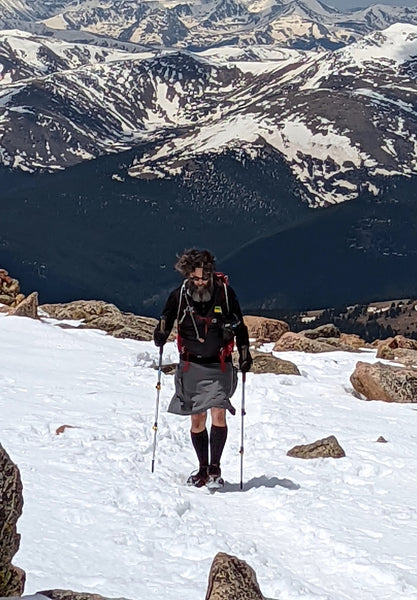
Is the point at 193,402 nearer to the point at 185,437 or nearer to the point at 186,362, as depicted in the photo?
the point at 186,362

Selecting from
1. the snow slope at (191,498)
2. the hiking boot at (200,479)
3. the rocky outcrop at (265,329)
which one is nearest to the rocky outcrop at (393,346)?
the rocky outcrop at (265,329)

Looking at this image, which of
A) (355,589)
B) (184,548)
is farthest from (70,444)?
(355,589)

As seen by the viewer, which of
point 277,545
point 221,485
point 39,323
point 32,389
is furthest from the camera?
point 39,323

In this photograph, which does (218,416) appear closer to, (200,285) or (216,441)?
(216,441)

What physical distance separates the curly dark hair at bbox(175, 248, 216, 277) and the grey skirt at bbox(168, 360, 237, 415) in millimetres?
1526

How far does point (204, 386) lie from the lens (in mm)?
11586

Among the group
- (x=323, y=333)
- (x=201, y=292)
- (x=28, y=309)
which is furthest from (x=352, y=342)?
(x=201, y=292)

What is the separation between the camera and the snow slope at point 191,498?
27.8 feet

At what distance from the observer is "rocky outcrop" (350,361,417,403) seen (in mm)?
21844

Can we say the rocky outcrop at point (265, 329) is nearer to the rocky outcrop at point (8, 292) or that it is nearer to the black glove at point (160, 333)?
the rocky outcrop at point (8, 292)

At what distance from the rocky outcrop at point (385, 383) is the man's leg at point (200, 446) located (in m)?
11.3

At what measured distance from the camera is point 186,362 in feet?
38.0

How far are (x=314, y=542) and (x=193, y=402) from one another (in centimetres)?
285

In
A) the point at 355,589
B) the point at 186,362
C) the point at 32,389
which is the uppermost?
the point at 186,362
